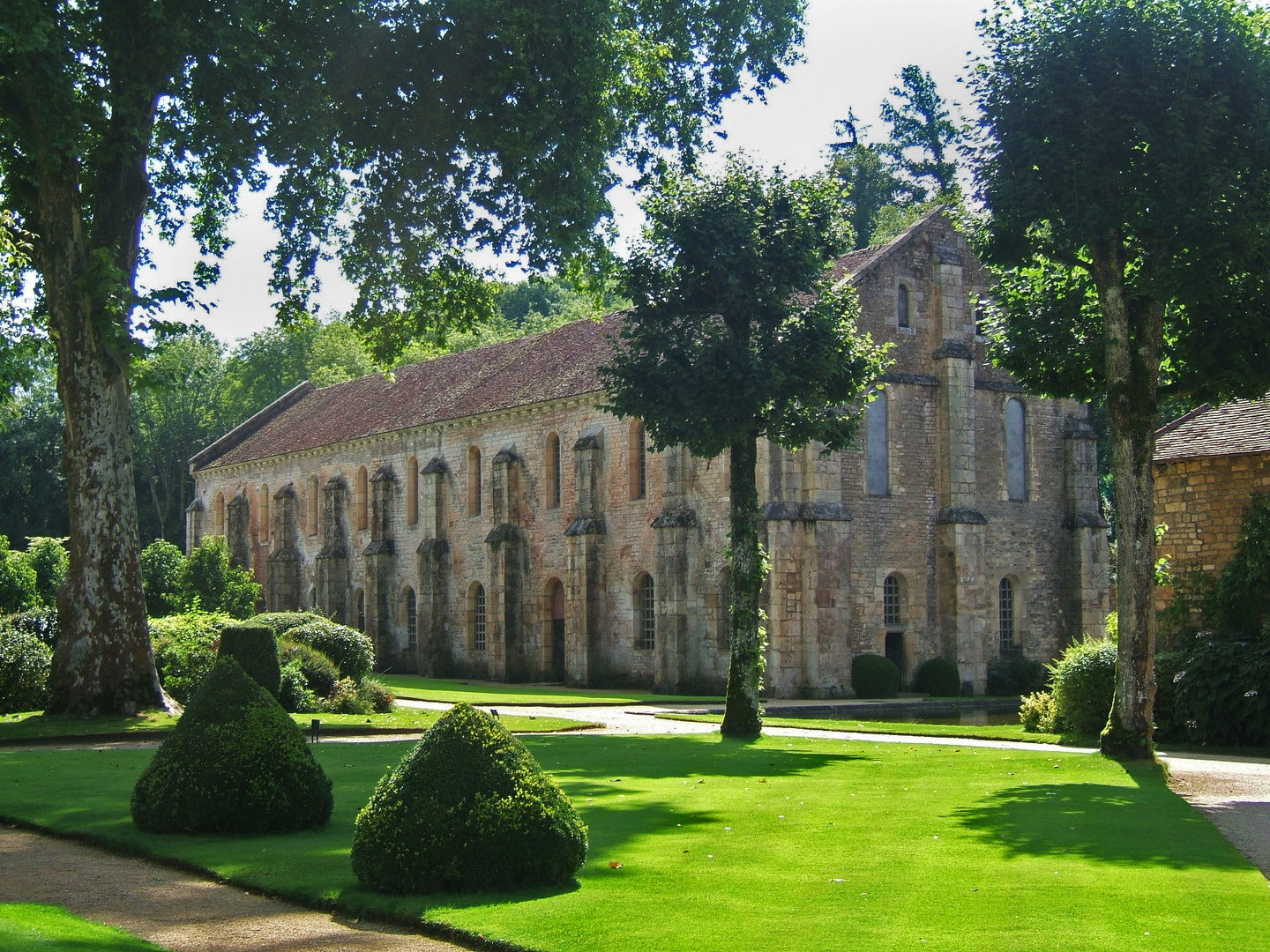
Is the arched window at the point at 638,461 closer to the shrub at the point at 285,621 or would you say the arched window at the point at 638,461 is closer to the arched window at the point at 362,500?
the shrub at the point at 285,621

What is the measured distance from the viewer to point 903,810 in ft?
45.3

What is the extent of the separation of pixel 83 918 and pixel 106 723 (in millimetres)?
14276

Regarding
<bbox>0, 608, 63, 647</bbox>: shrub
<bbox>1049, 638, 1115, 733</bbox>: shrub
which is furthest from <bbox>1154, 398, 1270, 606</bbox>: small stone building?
<bbox>0, 608, 63, 647</bbox>: shrub

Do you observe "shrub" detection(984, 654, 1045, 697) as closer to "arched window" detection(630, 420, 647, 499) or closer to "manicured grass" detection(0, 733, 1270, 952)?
"arched window" detection(630, 420, 647, 499)

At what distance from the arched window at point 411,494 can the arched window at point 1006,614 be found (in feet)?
72.9

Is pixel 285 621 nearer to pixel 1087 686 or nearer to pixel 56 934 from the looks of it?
pixel 1087 686

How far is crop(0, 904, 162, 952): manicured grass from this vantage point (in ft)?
25.7

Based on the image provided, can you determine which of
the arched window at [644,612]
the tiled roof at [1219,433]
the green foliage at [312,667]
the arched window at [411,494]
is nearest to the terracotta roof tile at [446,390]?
the arched window at [411,494]

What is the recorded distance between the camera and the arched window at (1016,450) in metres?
41.2

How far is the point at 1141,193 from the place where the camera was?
18250mm

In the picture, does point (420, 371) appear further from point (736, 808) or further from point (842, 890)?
point (842, 890)

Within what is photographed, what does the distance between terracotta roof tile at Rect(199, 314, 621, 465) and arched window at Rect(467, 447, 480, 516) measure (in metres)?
1.45

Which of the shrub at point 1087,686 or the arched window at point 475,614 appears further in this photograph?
the arched window at point 475,614

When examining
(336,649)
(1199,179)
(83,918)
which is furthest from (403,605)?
(83,918)
